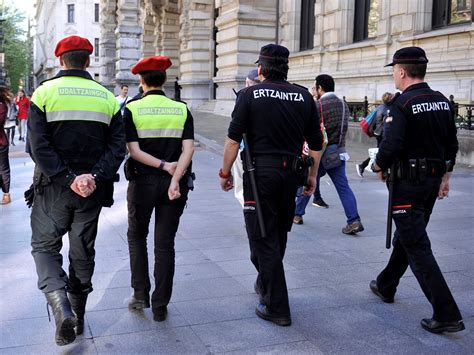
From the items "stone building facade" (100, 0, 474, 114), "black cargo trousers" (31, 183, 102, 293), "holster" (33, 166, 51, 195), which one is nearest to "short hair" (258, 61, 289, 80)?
"black cargo trousers" (31, 183, 102, 293)

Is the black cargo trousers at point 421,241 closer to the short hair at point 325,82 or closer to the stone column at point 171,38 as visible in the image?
the short hair at point 325,82

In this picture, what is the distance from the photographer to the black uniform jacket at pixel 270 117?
4543 millimetres

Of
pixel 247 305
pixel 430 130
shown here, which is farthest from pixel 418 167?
pixel 247 305

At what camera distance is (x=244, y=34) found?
24281 mm

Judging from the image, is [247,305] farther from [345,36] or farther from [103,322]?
[345,36]

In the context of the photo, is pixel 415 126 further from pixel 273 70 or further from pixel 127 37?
pixel 127 37

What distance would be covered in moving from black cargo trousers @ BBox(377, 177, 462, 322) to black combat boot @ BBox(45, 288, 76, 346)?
7.87 feet

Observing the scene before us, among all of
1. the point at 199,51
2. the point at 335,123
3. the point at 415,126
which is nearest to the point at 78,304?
the point at 415,126

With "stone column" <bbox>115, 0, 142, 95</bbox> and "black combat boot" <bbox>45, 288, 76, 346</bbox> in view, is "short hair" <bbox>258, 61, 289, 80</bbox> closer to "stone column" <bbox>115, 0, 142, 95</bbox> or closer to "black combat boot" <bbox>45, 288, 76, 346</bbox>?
"black combat boot" <bbox>45, 288, 76, 346</bbox>

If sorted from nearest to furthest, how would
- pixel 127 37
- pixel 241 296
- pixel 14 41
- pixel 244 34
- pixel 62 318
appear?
pixel 62 318, pixel 241 296, pixel 244 34, pixel 127 37, pixel 14 41

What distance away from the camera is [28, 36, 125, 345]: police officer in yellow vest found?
4.12 meters

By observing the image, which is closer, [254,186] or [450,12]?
[254,186]

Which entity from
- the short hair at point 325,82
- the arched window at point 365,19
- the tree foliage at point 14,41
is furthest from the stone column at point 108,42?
the tree foliage at point 14,41

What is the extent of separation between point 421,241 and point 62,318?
8.41ft
